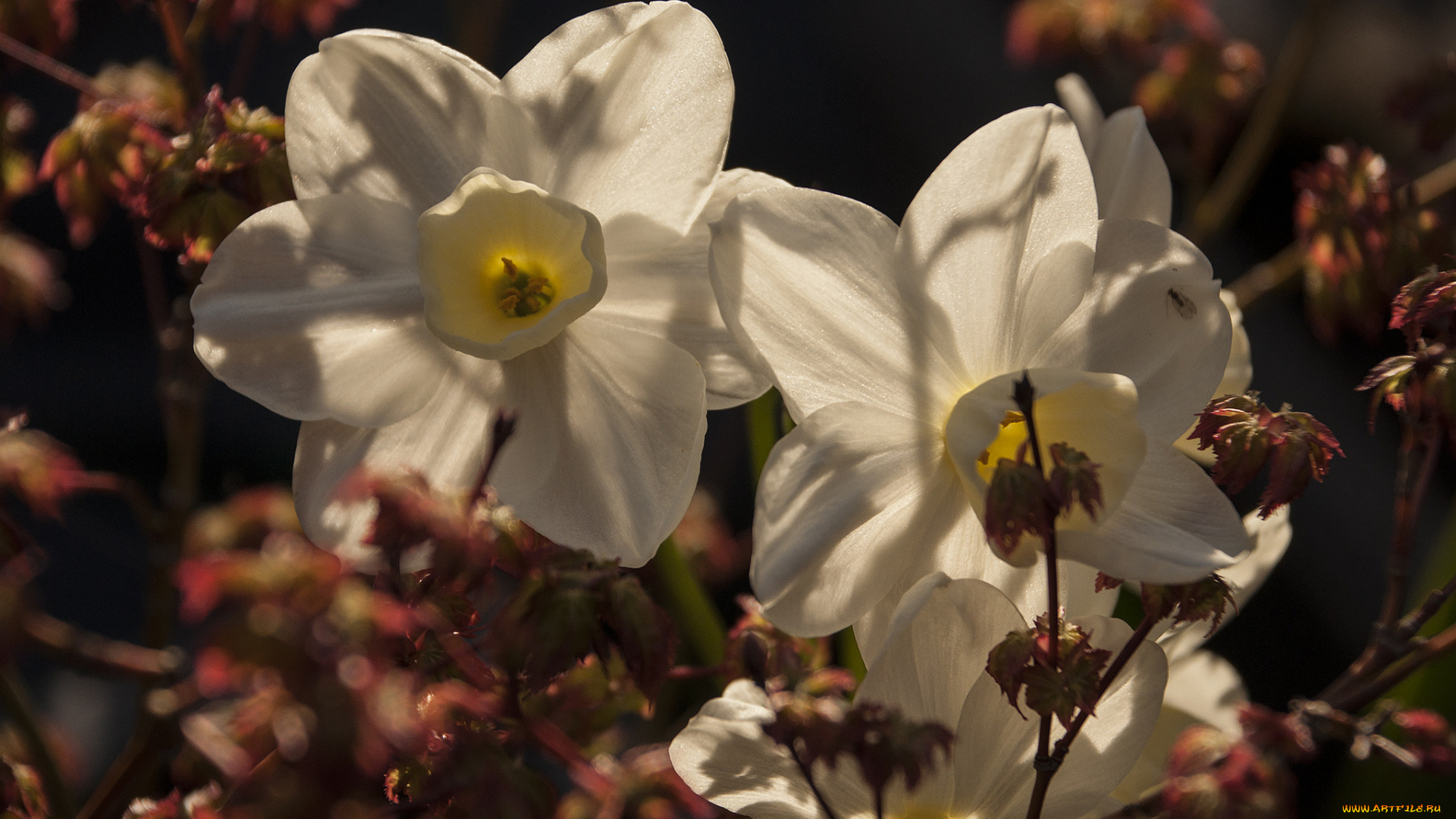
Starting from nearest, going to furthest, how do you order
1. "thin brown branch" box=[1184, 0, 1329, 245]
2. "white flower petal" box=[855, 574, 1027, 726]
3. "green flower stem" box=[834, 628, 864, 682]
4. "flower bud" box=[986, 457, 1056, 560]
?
"flower bud" box=[986, 457, 1056, 560]
"white flower petal" box=[855, 574, 1027, 726]
"green flower stem" box=[834, 628, 864, 682]
"thin brown branch" box=[1184, 0, 1329, 245]

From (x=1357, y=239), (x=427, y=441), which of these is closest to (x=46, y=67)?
(x=427, y=441)

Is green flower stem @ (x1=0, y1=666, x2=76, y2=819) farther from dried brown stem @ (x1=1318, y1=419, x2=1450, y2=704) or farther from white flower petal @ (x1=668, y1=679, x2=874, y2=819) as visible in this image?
dried brown stem @ (x1=1318, y1=419, x2=1450, y2=704)

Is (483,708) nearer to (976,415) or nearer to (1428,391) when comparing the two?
(976,415)

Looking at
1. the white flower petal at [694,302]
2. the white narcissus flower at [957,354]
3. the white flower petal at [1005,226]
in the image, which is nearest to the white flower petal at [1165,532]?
the white narcissus flower at [957,354]

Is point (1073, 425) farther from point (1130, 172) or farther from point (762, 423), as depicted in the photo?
point (762, 423)

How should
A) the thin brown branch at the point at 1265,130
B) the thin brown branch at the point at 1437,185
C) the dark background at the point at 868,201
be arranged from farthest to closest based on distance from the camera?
1. the dark background at the point at 868,201
2. the thin brown branch at the point at 1265,130
3. the thin brown branch at the point at 1437,185

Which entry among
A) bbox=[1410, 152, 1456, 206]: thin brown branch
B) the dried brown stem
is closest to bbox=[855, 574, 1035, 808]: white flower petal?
the dried brown stem

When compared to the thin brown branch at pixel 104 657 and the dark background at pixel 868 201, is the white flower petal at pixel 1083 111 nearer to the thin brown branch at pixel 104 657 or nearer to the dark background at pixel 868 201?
the thin brown branch at pixel 104 657
